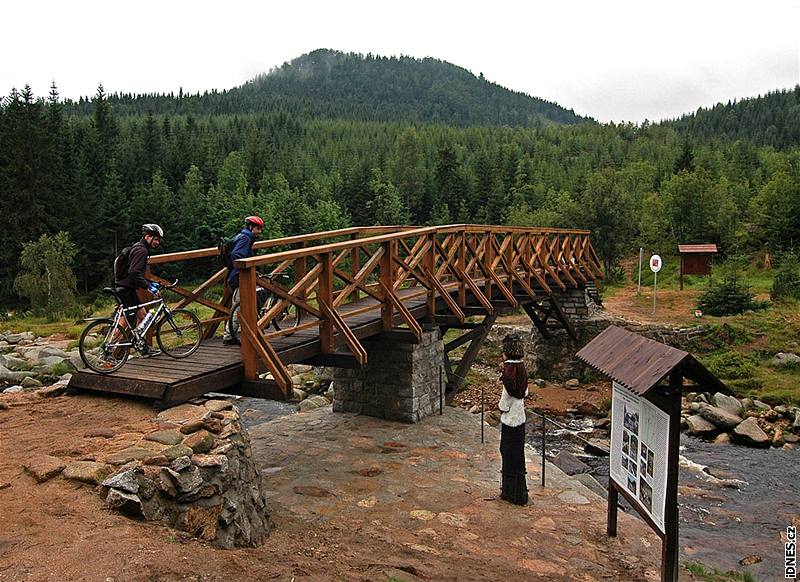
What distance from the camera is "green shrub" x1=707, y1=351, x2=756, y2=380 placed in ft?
49.2

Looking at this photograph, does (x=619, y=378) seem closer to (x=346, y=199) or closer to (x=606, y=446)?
(x=606, y=446)

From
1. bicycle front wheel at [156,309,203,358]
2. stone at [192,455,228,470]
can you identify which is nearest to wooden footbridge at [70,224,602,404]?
bicycle front wheel at [156,309,203,358]

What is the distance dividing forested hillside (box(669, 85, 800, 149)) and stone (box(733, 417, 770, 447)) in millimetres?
85341

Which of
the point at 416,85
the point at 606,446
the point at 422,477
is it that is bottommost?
the point at 606,446

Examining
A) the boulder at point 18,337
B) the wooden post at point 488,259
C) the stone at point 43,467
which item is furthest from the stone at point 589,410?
the boulder at point 18,337

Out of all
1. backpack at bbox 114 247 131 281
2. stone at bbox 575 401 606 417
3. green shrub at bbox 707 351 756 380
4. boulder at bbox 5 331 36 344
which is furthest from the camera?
boulder at bbox 5 331 36 344

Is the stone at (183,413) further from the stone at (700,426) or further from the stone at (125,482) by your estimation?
the stone at (700,426)

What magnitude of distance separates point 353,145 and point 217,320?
74825 mm

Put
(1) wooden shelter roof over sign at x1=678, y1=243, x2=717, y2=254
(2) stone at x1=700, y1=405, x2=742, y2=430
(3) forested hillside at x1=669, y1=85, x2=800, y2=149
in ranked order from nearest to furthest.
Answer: (2) stone at x1=700, y1=405, x2=742, y2=430 < (1) wooden shelter roof over sign at x1=678, y1=243, x2=717, y2=254 < (3) forested hillside at x1=669, y1=85, x2=800, y2=149

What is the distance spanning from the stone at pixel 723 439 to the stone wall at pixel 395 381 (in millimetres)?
6053

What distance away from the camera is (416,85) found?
7421 inches

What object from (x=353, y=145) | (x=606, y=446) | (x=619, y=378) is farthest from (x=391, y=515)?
(x=353, y=145)

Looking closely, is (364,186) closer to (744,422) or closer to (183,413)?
(744,422)

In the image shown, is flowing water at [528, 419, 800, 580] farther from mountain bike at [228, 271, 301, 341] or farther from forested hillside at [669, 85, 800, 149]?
forested hillside at [669, 85, 800, 149]
